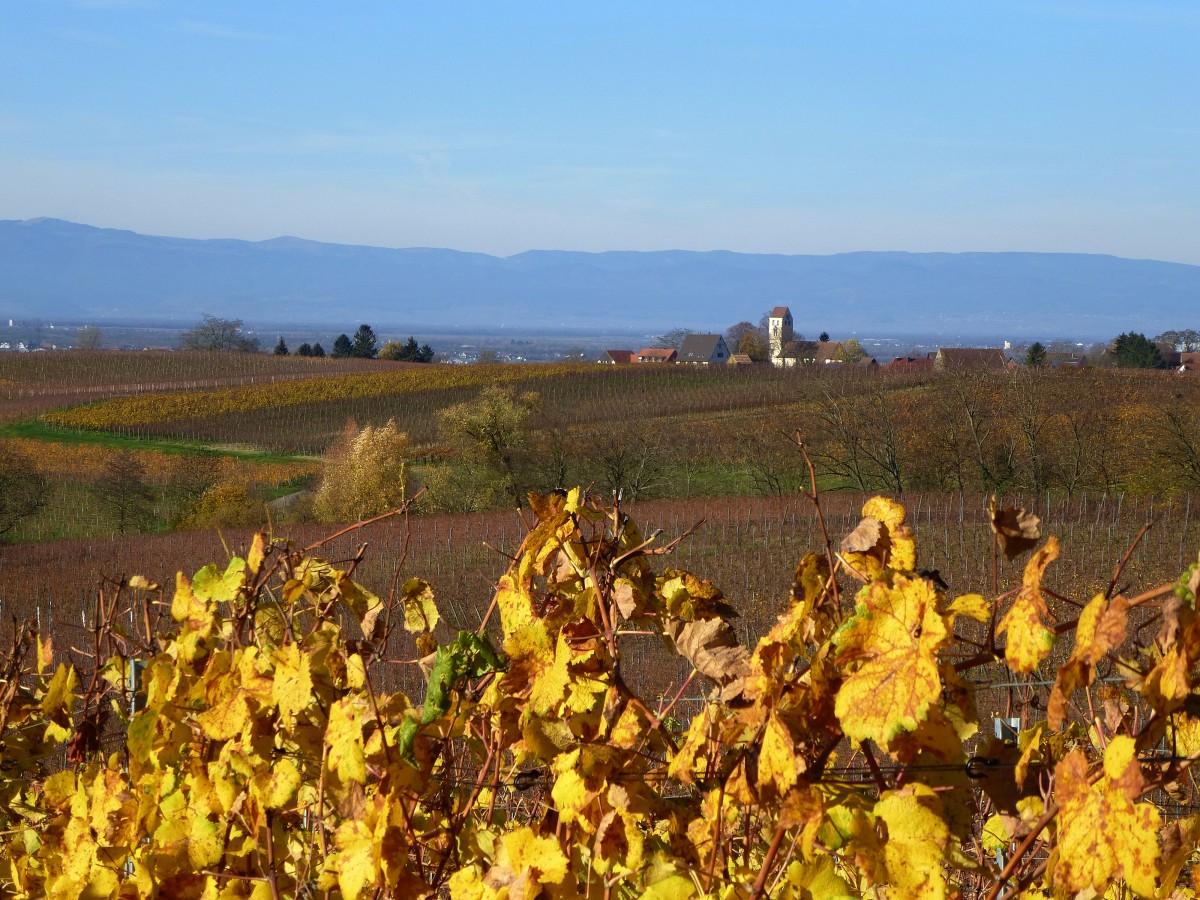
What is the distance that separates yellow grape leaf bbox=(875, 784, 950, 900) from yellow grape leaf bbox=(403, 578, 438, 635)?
0.96m

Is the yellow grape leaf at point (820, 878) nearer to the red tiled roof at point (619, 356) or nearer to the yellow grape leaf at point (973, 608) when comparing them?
the yellow grape leaf at point (973, 608)

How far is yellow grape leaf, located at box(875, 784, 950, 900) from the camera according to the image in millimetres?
1148

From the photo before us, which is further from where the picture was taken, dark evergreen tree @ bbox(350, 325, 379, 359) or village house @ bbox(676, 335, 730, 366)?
village house @ bbox(676, 335, 730, 366)

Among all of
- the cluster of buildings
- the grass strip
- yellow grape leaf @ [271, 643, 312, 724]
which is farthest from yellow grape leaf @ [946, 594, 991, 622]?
the cluster of buildings

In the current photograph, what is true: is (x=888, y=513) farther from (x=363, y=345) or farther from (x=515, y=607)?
(x=363, y=345)

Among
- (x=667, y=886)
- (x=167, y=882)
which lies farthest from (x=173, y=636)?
(x=667, y=886)

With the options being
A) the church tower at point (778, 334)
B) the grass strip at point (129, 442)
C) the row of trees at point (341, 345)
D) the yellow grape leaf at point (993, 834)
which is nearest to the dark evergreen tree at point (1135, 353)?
the church tower at point (778, 334)

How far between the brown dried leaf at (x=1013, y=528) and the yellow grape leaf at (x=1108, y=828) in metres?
0.18

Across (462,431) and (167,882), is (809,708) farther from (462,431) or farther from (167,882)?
(462,431)

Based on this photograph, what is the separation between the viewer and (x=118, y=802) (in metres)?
1.87

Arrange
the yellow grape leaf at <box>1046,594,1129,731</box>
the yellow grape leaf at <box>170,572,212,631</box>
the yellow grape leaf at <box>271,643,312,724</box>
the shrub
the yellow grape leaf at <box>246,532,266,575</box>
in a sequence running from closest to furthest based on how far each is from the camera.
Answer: the yellow grape leaf at <box>1046,594,1129,731</box> < the yellow grape leaf at <box>271,643,312,724</box> < the yellow grape leaf at <box>246,532,266,575</box> < the yellow grape leaf at <box>170,572,212,631</box> < the shrub

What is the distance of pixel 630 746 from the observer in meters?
1.38

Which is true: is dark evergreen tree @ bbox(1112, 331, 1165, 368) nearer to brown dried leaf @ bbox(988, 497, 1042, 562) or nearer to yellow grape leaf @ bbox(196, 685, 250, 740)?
yellow grape leaf @ bbox(196, 685, 250, 740)

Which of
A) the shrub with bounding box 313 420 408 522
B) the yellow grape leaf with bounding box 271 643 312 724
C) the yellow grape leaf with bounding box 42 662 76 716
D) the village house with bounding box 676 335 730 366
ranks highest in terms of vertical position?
the village house with bounding box 676 335 730 366
